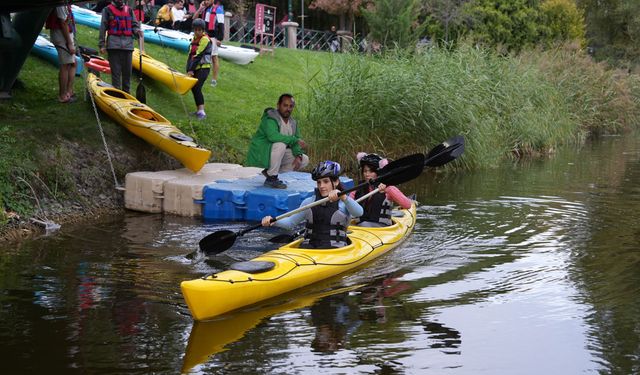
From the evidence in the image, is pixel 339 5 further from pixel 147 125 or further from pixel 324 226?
pixel 324 226

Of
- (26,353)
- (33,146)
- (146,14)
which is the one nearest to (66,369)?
(26,353)

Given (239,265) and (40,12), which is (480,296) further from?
(40,12)

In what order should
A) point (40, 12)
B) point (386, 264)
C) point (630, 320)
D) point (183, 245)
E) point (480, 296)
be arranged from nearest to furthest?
point (630, 320) → point (480, 296) → point (386, 264) → point (183, 245) → point (40, 12)

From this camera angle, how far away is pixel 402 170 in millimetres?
8086

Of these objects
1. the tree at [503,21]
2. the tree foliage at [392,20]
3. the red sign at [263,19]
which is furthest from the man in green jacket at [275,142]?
the tree at [503,21]

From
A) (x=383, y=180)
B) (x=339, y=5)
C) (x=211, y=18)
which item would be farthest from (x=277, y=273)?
(x=339, y=5)

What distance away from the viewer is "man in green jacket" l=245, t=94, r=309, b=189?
9.98 meters

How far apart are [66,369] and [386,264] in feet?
12.2

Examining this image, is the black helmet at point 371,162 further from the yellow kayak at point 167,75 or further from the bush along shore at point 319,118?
the yellow kayak at point 167,75

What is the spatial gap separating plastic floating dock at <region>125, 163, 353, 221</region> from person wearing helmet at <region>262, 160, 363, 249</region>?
6.97 ft

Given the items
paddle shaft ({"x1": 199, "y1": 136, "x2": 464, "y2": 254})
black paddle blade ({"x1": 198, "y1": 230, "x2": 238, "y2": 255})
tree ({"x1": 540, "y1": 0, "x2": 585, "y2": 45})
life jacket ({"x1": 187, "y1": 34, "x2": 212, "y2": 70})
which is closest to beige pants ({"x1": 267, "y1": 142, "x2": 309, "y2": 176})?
paddle shaft ({"x1": 199, "y1": 136, "x2": 464, "y2": 254})

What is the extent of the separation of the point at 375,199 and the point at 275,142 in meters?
1.78

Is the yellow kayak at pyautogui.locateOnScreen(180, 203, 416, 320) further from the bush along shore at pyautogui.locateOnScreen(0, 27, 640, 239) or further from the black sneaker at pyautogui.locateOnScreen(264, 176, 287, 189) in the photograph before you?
the bush along shore at pyautogui.locateOnScreen(0, 27, 640, 239)

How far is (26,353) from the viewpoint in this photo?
5.36m
